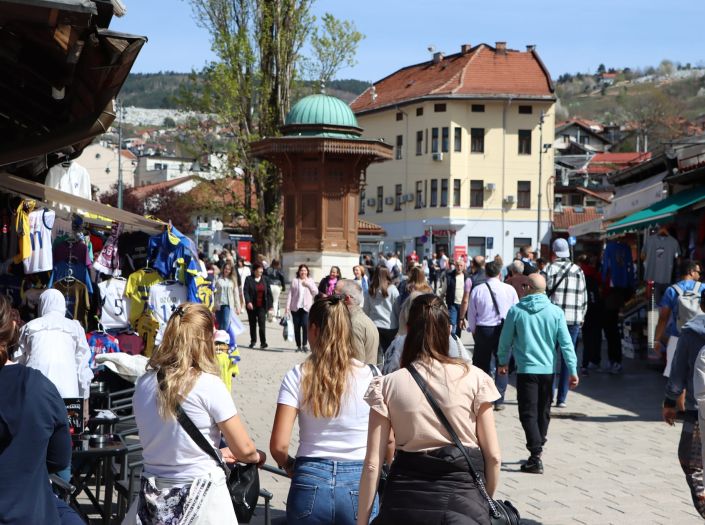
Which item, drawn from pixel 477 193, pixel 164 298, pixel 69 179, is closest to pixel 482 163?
pixel 477 193

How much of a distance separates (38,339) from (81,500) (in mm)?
1748

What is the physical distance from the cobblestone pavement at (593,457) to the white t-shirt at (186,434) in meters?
3.49

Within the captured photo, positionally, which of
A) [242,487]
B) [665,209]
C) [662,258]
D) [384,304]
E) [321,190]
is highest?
[321,190]

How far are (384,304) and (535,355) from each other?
188 inches

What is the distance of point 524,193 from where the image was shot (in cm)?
6825

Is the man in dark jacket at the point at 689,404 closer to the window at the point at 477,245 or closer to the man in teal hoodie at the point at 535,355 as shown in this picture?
the man in teal hoodie at the point at 535,355

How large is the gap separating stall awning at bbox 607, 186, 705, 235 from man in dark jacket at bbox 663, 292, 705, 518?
10.6 metres

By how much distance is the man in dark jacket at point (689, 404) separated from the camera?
668 cm

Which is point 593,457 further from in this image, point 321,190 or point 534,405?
point 321,190

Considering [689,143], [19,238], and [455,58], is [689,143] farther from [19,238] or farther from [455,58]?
[455,58]

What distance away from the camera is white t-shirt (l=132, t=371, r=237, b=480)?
187 inches

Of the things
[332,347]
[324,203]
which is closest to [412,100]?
[324,203]

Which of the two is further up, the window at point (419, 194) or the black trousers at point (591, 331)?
the window at point (419, 194)

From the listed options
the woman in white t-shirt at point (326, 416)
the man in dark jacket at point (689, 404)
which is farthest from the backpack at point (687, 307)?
the woman in white t-shirt at point (326, 416)
